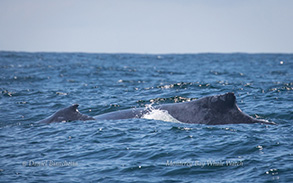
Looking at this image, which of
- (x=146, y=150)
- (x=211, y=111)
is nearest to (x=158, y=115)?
(x=211, y=111)

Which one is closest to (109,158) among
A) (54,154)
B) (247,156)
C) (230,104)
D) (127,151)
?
(127,151)

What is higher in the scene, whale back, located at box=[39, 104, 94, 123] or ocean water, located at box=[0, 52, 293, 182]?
whale back, located at box=[39, 104, 94, 123]

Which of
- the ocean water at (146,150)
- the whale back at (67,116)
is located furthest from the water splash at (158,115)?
the whale back at (67,116)

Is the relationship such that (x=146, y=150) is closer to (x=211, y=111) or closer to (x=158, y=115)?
(x=211, y=111)

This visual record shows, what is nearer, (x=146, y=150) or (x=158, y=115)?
(x=146, y=150)

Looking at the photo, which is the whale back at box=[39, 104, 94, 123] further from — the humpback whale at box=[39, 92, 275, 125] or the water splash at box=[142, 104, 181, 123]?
the humpback whale at box=[39, 92, 275, 125]

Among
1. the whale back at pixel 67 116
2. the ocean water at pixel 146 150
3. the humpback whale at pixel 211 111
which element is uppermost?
the humpback whale at pixel 211 111

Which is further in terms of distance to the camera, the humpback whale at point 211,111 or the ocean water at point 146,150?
the humpback whale at point 211,111

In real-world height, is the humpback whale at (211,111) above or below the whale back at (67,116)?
above

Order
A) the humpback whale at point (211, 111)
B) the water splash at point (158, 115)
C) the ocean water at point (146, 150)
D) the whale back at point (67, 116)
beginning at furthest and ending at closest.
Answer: the whale back at point (67, 116) < the water splash at point (158, 115) < the humpback whale at point (211, 111) < the ocean water at point (146, 150)

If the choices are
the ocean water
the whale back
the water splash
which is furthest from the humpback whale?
the whale back

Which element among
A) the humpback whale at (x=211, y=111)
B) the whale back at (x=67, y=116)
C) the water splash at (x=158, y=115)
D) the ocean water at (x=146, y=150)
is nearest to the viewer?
the ocean water at (x=146, y=150)

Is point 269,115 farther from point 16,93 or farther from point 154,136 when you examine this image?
point 16,93

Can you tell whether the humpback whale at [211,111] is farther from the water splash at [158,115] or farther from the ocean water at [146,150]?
the ocean water at [146,150]
